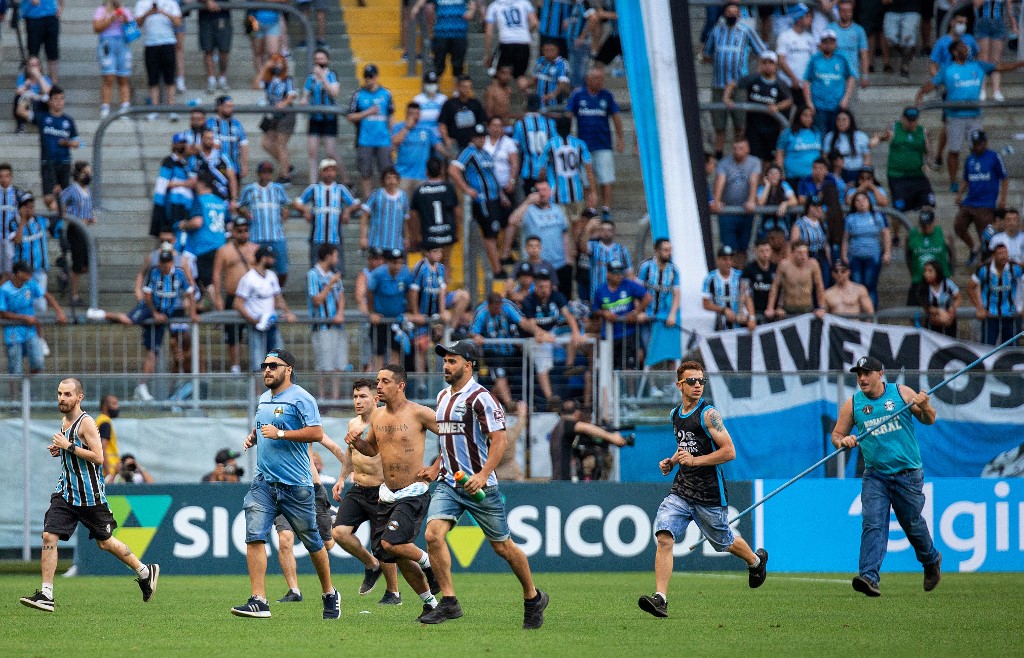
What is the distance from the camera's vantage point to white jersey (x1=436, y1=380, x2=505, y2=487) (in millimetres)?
10891

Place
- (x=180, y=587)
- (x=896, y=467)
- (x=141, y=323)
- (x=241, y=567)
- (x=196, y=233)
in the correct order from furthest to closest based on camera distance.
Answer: (x=196, y=233), (x=141, y=323), (x=241, y=567), (x=180, y=587), (x=896, y=467)

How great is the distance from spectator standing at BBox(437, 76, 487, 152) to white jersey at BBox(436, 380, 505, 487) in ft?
38.5

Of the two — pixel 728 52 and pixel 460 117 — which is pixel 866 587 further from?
pixel 728 52

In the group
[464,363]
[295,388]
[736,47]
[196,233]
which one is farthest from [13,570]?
[736,47]

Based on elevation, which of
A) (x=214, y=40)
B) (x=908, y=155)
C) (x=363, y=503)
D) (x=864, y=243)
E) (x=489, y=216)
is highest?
(x=214, y=40)

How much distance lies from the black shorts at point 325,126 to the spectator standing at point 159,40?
2529 mm

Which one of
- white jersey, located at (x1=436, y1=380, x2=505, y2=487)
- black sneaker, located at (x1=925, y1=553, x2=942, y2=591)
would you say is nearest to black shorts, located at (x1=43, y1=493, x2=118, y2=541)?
white jersey, located at (x1=436, y1=380, x2=505, y2=487)

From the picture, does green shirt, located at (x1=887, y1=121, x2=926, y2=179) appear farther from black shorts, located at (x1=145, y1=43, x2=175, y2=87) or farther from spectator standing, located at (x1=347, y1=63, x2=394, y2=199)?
black shorts, located at (x1=145, y1=43, x2=175, y2=87)

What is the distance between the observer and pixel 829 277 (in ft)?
69.3

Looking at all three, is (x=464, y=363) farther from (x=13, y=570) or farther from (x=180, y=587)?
(x=13, y=570)

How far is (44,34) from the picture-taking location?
81.4ft

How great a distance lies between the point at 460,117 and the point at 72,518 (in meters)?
10.8

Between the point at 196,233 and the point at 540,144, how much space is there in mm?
4844

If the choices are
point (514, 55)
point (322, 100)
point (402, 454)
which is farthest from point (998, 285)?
point (402, 454)
